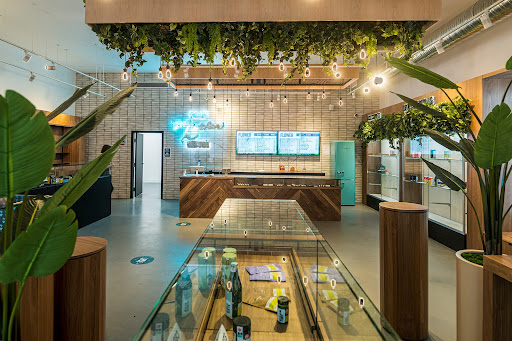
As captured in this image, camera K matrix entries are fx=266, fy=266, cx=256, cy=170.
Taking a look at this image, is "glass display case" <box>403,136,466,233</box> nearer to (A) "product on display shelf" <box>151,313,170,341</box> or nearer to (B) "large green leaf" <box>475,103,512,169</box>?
(B) "large green leaf" <box>475,103,512,169</box>

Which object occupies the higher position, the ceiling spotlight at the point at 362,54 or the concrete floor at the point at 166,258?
the ceiling spotlight at the point at 362,54

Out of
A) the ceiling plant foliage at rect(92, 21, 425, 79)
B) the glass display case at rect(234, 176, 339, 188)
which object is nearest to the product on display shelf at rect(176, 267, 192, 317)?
the ceiling plant foliage at rect(92, 21, 425, 79)

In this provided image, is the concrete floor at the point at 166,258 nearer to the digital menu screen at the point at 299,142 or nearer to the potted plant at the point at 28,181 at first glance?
the potted plant at the point at 28,181

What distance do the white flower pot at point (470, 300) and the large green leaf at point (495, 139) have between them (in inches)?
31.5

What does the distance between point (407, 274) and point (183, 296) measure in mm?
2080

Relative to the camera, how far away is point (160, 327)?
3.20 feet

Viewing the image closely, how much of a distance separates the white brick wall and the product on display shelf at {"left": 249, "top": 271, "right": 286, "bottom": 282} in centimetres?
763

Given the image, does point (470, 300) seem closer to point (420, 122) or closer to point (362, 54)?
point (362, 54)

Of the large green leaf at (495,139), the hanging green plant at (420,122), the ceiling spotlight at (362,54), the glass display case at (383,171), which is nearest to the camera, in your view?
the large green leaf at (495,139)

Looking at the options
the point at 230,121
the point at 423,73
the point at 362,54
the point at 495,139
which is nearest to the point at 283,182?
the point at 230,121

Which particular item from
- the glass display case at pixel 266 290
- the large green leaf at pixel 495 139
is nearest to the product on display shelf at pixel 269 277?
the glass display case at pixel 266 290

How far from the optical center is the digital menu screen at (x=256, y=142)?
30.8ft

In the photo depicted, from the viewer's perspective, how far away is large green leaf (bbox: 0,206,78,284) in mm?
732

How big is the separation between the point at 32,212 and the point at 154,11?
98.3 inches
